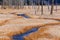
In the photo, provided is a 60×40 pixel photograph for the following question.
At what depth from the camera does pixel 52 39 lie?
16.3m

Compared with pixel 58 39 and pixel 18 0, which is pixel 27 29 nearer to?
pixel 58 39

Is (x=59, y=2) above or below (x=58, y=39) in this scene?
below

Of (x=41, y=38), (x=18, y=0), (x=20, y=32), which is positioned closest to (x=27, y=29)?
(x=20, y=32)

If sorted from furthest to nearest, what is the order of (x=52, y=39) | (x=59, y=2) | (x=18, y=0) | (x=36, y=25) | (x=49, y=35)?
(x=59, y=2)
(x=18, y=0)
(x=36, y=25)
(x=49, y=35)
(x=52, y=39)

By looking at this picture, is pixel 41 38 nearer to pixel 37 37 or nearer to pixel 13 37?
pixel 37 37

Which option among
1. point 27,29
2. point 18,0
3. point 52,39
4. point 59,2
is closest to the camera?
point 52,39

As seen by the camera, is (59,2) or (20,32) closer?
(20,32)

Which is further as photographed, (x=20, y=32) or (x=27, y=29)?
(x=27, y=29)

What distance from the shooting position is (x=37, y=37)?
1739 centimetres

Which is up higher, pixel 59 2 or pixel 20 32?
pixel 20 32

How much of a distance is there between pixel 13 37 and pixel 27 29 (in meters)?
3.95

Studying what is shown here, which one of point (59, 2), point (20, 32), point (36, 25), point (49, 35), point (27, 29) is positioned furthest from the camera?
point (59, 2)

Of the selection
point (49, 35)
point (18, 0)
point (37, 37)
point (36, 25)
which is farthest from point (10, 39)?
point (18, 0)

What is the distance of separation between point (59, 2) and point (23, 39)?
248 feet
